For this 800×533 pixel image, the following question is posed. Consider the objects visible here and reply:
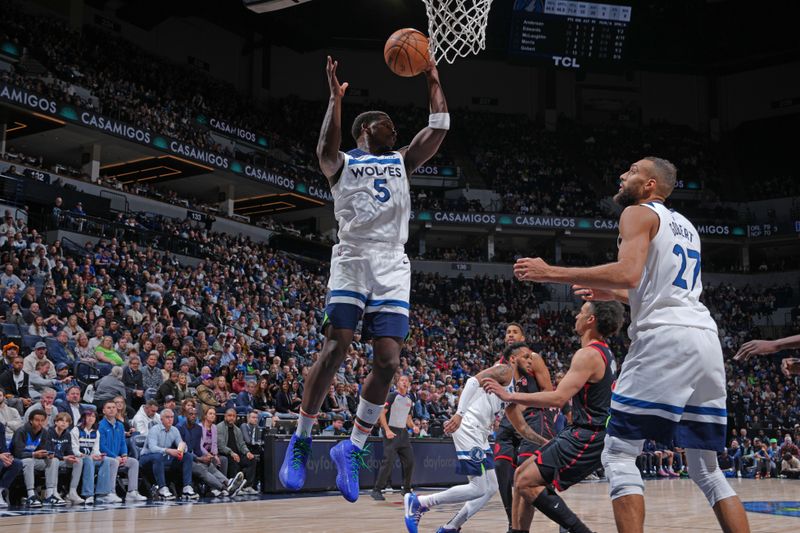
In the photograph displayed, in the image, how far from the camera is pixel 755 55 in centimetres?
4272

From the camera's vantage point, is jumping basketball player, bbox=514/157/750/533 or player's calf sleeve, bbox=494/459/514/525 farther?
player's calf sleeve, bbox=494/459/514/525

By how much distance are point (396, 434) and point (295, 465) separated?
738cm

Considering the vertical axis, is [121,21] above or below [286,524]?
above

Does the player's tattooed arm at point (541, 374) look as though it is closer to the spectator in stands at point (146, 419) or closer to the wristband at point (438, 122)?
the wristband at point (438, 122)

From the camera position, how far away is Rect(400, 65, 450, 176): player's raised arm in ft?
18.0

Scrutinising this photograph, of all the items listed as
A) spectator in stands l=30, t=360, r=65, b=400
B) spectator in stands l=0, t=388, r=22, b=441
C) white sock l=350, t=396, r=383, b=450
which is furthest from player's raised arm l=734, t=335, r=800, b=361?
spectator in stands l=30, t=360, r=65, b=400

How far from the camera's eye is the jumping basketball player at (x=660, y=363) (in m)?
4.05

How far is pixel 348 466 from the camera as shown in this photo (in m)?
5.32

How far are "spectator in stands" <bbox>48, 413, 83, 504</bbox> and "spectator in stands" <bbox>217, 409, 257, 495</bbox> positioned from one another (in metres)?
2.50

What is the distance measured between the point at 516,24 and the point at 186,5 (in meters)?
14.2

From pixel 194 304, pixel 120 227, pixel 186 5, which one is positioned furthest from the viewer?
pixel 186 5

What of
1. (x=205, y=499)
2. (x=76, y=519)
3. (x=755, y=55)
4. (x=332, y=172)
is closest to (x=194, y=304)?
(x=205, y=499)

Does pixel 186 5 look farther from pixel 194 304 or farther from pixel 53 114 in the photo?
pixel 194 304

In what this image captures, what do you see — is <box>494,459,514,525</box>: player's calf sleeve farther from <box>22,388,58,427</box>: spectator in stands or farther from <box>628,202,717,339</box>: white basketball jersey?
<box>22,388,58,427</box>: spectator in stands
